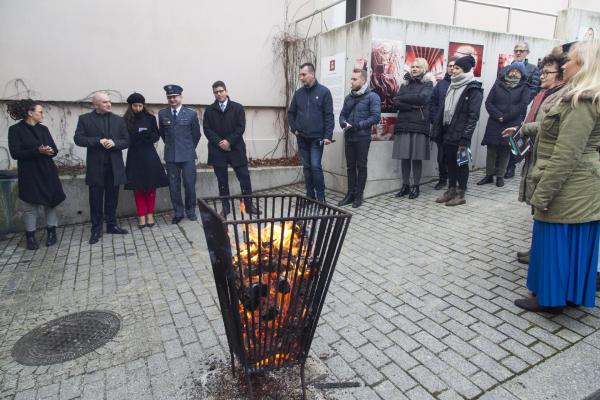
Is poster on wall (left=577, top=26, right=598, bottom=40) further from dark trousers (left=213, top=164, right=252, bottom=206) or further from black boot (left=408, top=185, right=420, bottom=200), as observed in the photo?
dark trousers (left=213, top=164, right=252, bottom=206)

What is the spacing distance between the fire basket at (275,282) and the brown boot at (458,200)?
4.28 meters

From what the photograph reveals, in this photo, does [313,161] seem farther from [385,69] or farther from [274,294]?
[274,294]

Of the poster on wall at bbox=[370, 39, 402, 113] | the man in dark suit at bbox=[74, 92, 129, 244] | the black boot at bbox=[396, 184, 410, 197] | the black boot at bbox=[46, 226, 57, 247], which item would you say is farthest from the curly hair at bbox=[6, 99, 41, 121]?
the black boot at bbox=[396, 184, 410, 197]

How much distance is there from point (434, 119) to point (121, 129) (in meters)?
4.57

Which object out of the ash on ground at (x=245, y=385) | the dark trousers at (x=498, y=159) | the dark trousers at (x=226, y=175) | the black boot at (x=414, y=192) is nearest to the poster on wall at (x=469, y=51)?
the dark trousers at (x=498, y=159)

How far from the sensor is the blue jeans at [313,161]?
6.12 metres

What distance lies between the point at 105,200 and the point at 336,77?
4164mm

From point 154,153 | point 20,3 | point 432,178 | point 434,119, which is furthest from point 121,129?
point 432,178

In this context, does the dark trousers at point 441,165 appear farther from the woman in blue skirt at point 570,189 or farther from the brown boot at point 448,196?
the woman in blue skirt at point 570,189

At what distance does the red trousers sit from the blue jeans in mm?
2271

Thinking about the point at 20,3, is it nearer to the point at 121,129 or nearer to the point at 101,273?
the point at 121,129

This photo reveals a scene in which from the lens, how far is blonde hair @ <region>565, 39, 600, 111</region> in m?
2.62

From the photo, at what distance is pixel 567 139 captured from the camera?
A: 271 centimetres

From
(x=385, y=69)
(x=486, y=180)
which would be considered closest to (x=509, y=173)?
(x=486, y=180)
